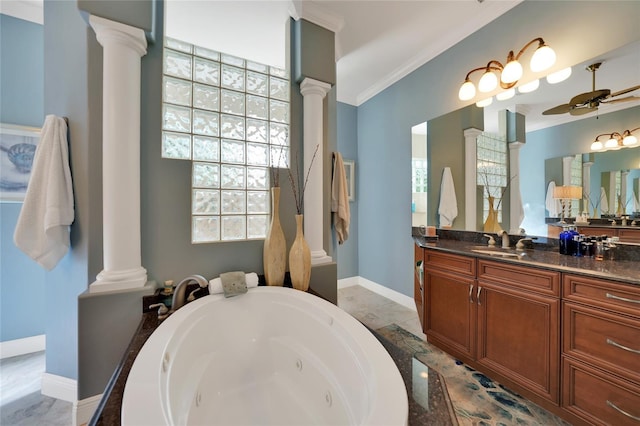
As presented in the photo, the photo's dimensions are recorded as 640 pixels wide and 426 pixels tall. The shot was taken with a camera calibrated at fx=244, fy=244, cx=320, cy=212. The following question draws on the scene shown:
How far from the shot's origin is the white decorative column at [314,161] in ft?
6.52

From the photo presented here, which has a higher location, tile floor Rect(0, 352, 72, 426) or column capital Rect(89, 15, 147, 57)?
column capital Rect(89, 15, 147, 57)

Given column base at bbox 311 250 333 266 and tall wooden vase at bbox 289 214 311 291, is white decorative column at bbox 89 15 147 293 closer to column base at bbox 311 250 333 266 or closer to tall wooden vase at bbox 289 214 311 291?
tall wooden vase at bbox 289 214 311 291

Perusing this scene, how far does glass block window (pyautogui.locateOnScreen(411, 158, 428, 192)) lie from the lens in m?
2.79

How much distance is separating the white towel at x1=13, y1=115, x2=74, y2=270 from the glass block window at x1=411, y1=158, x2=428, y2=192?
301 centimetres

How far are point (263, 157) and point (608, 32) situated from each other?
2413 millimetres

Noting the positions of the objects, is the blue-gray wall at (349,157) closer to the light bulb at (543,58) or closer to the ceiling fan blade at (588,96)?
the light bulb at (543,58)

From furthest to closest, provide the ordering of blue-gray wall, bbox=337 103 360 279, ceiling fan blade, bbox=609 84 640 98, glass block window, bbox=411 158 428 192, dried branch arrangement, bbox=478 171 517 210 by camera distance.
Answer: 1. blue-gray wall, bbox=337 103 360 279
2. glass block window, bbox=411 158 428 192
3. dried branch arrangement, bbox=478 171 517 210
4. ceiling fan blade, bbox=609 84 640 98

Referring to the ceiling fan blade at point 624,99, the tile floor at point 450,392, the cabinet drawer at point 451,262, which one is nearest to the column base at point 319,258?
the cabinet drawer at point 451,262

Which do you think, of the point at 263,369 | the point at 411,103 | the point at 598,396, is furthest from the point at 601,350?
the point at 411,103

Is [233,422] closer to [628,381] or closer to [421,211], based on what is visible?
[628,381]

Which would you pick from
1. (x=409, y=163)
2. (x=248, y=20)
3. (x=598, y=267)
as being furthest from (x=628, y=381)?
(x=248, y=20)

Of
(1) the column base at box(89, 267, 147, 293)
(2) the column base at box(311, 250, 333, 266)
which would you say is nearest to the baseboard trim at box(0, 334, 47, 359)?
(1) the column base at box(89, 267, 147, 293)

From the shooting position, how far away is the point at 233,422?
3.85 feet

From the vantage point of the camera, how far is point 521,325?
1.52m
